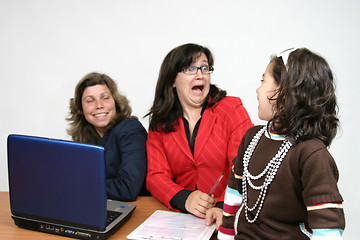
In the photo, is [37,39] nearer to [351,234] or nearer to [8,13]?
[8,13]

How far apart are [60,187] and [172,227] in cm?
43

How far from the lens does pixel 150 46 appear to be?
107 inches

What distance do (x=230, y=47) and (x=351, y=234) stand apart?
1.69m

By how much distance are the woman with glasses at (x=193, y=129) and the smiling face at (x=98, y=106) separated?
32 cm

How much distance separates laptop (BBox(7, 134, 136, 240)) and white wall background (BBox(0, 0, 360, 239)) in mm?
1607

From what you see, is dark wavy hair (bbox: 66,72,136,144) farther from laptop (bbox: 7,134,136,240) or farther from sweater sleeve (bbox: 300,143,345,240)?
sweater sleeve (bbox: 300,143,345,240)

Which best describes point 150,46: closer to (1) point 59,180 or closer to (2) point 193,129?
(2) point 193,129

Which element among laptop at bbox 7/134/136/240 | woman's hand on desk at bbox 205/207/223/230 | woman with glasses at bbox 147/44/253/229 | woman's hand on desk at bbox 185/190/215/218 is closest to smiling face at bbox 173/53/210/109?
woman with glasses at bbox 147/44/253/229

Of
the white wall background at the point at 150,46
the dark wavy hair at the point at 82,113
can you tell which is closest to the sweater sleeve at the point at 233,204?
the dark wavy hair at the point at 82,113

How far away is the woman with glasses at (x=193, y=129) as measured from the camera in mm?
1709

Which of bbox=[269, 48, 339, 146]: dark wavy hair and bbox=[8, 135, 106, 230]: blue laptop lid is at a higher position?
bbox=[269, 48, 339, 146]: dark wavy hair

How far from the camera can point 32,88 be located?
2.93m

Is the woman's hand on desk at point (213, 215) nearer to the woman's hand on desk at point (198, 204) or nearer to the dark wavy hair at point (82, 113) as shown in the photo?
the woman's hand on desk at point (198, 204)

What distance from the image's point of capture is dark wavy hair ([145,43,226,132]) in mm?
1778
